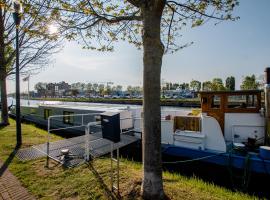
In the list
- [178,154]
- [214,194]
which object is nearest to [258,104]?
[178,154]

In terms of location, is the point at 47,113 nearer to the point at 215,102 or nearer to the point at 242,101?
the point at 215,102

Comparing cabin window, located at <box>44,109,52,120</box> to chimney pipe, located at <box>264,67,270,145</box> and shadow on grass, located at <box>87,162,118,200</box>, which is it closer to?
shadow on grass, located at <box>87,162,118,200</box>

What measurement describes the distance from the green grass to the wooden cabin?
12.4 feet

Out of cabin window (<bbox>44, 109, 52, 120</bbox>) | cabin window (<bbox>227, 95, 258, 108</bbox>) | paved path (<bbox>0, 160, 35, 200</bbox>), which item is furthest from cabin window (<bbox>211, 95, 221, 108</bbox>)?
cabin window (<bbox>44, 109, 52, 120</bbox>)

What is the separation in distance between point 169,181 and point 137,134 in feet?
17.4

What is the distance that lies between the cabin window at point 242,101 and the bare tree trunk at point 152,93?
5596mm

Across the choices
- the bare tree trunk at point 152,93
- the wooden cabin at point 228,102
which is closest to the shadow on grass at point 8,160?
the bare tree trunk at point 152,93

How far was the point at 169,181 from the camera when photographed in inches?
219

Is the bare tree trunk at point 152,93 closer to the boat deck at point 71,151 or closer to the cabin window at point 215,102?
the boat deck at point 71,151

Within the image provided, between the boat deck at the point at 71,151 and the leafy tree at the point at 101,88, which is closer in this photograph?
the boat deck at the point at 71,151

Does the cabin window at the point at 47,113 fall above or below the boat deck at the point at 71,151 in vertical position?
above

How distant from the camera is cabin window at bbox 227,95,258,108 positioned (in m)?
8.44

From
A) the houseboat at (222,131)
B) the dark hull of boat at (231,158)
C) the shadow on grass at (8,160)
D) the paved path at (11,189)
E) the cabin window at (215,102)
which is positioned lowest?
the dark hull of boat at (231,158)

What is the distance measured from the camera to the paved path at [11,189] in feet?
15.5
